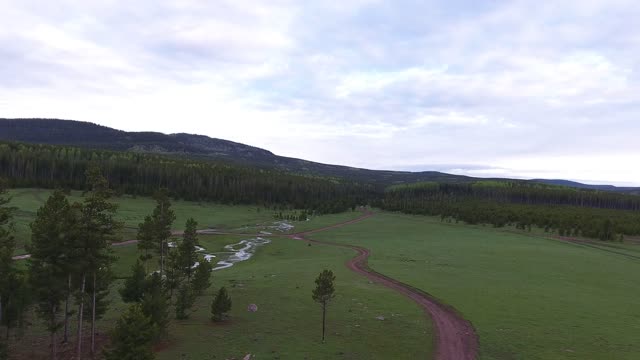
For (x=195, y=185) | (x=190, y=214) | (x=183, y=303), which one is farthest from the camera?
(x=195, y=185)

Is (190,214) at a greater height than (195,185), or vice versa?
(195,185)

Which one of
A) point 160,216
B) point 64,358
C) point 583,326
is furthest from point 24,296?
point 583,326

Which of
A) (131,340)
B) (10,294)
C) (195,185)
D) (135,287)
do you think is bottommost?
(135,287)

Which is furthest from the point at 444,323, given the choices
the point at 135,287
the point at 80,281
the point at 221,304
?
the point at 80,281

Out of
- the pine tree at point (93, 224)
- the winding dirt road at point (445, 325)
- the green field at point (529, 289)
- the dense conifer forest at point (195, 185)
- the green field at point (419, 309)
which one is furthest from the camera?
the dense conifer forest at point (195, 185)

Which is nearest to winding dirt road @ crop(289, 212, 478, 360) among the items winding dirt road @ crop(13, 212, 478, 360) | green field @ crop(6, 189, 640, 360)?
winding dirt road @ crop(13, 212, 478, 360)

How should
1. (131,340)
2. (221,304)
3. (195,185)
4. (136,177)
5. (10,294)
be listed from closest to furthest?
(131,340) < (10,294) < (221,304) < (136,177) < (195,185)

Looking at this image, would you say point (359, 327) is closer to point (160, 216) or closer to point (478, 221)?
point (160, 216)

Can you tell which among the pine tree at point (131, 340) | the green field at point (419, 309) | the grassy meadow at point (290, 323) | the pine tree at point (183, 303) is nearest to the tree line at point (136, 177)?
the green field at point (419, 309)

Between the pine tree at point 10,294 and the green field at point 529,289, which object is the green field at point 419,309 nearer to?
the green field at point 529,289

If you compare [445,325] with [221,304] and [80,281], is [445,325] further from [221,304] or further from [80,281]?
[80,281]
